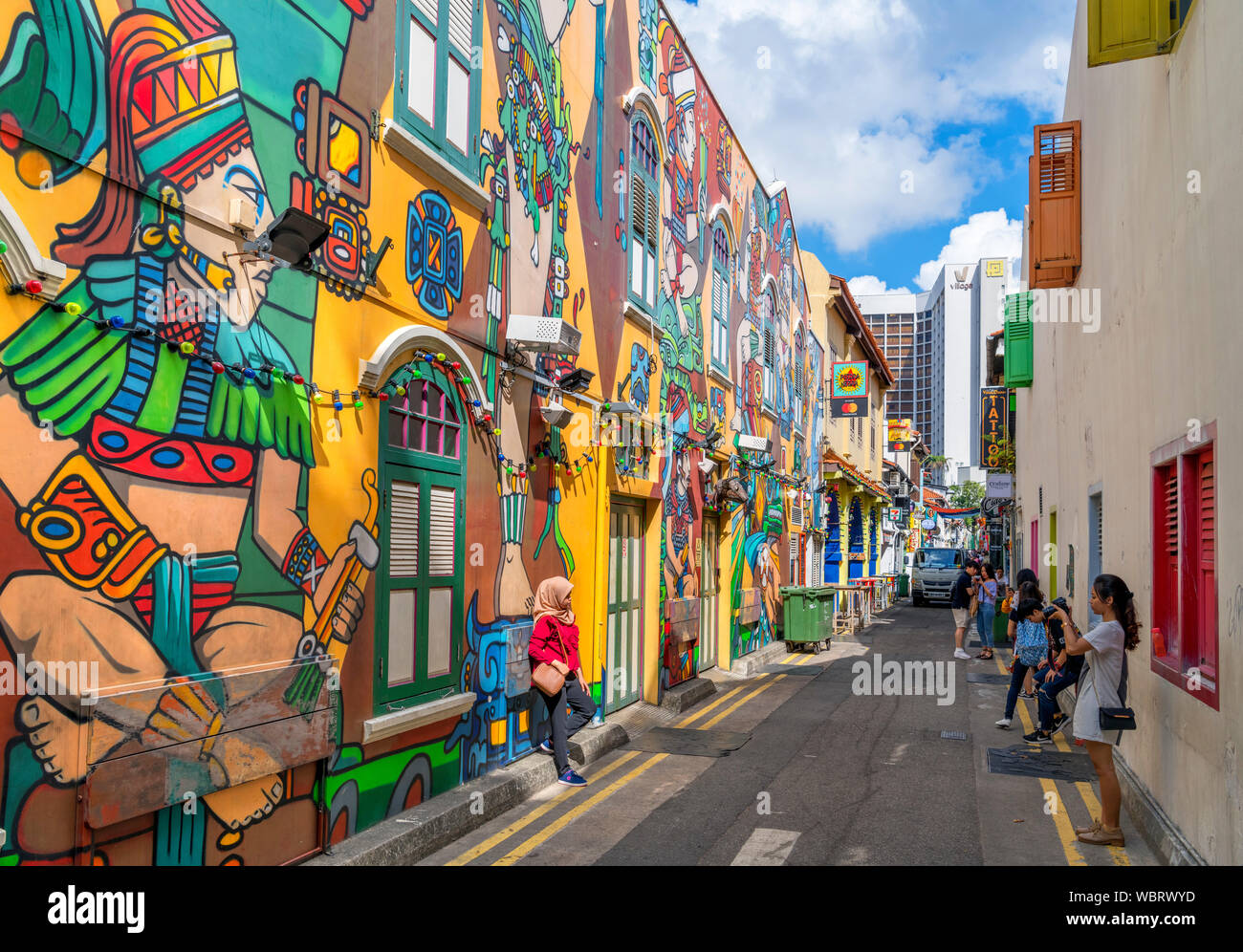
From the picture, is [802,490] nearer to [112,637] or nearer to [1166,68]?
[1166,68]

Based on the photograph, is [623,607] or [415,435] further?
[623,607]

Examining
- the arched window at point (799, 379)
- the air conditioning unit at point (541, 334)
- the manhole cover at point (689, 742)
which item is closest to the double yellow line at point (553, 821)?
the manhole cover at point (689, 742)

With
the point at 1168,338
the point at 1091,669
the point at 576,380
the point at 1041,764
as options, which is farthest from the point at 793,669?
the point at 1168,338

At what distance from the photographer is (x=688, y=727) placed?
10922mm

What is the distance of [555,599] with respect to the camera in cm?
812

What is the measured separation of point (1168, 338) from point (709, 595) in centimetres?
901

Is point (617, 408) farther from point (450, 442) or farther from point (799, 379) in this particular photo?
point (799, 379)

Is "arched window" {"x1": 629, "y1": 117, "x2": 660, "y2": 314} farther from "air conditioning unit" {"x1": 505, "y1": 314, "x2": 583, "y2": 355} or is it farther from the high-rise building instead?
the high-rise building

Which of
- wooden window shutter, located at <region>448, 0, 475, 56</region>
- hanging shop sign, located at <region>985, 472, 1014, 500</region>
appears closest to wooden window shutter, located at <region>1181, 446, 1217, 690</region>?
wooden window shutter, located at <region>448, 0, 475, 56</region>

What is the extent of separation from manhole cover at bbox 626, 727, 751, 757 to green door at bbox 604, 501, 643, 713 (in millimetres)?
552

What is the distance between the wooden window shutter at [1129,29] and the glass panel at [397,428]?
18.4 ft

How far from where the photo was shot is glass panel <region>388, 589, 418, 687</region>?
6.29m

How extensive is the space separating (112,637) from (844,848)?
190 inches
